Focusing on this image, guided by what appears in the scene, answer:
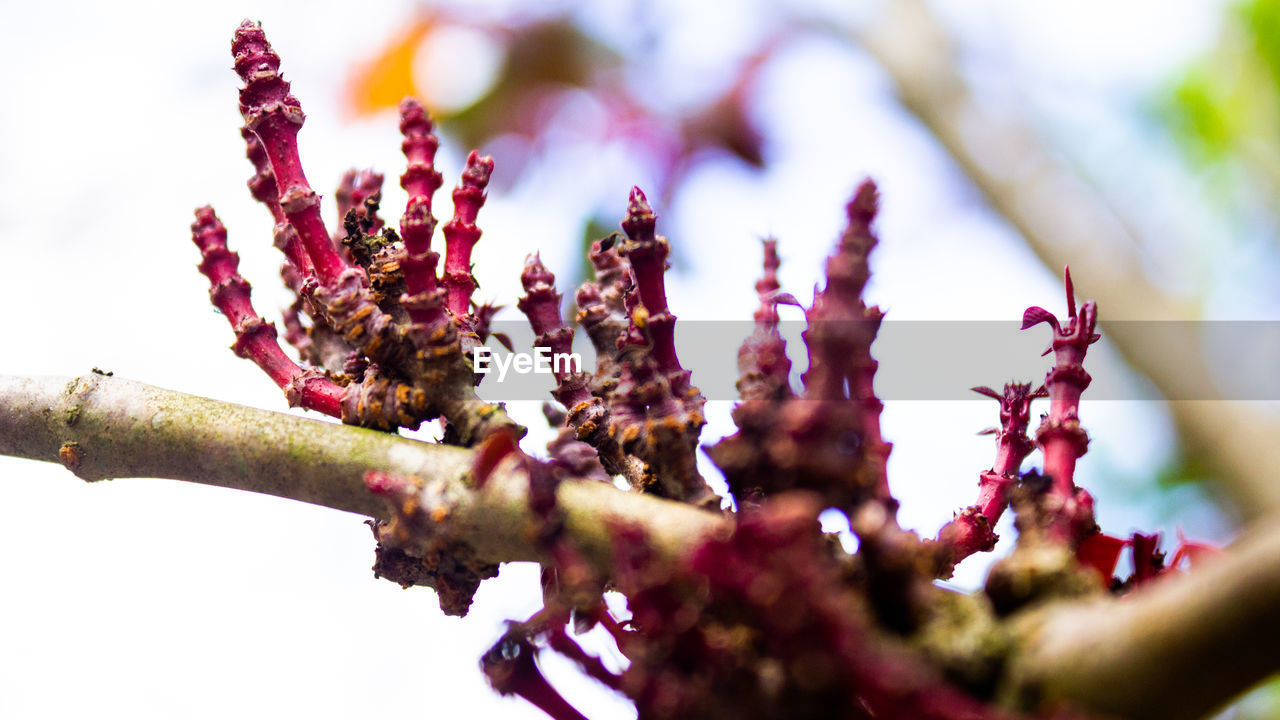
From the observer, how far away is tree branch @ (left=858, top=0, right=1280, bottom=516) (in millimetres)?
1818

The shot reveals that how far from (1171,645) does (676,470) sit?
0.36 metres

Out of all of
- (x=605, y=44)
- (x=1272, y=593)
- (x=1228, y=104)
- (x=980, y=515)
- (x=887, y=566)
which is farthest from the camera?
(x=605, y=44)

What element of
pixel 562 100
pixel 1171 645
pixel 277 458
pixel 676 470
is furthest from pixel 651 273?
Answer: pixel 562 100

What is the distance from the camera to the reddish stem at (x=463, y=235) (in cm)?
92

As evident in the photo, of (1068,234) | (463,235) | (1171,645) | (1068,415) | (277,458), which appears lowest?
(1171,645)

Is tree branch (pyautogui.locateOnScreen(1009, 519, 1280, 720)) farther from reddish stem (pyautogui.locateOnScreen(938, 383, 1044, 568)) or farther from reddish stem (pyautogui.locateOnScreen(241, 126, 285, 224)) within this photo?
reddish stem (pyautogui.locateOnScreen(241, 126, 285, 224))

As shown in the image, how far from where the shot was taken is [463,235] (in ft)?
3.10

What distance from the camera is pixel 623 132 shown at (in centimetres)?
312

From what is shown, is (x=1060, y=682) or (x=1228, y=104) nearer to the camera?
(x=1060, y=682)

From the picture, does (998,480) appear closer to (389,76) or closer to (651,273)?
(651,273)

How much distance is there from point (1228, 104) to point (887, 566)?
2.97 m

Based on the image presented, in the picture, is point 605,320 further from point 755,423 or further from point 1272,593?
point 1272,593

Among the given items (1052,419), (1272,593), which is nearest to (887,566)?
(1272,593)

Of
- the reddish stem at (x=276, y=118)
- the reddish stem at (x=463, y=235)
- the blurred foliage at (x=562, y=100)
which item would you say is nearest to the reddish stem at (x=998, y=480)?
the reddish stem at (x=463, y=235)
